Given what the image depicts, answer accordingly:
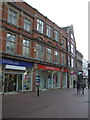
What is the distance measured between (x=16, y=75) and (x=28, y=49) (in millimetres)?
4022

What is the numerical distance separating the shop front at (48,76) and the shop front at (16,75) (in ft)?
8.53

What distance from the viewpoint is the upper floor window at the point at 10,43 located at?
18.4m

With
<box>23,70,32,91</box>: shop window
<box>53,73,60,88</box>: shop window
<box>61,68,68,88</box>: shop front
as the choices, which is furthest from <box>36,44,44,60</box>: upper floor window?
<box>61,68,68,88</box>: shop front

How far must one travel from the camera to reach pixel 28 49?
2191 centimetres

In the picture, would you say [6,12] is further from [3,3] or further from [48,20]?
[48,20]

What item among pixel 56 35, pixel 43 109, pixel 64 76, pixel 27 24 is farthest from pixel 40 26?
pixel 43 109

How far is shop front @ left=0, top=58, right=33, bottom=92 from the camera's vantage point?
17891 mm

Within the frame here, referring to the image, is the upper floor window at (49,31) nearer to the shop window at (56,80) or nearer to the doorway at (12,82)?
the shop window at (56,80)

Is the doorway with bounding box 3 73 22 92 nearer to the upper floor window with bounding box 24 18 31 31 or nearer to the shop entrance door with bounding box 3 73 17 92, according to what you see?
the shop entrance door with bounding box 3 73 17 92

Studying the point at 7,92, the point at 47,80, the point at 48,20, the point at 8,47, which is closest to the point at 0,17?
the point at 8,47

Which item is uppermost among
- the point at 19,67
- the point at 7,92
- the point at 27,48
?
the point at 27,48

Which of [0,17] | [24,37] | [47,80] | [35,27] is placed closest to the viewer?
[0,17]

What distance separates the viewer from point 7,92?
18.2 meters

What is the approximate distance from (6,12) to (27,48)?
5.39m
